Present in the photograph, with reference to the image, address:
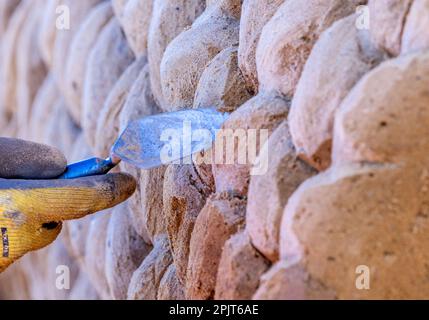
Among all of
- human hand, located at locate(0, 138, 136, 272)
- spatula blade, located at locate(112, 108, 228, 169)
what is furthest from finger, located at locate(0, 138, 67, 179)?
spatula blade, located at locate(112, 108, 228, 169)

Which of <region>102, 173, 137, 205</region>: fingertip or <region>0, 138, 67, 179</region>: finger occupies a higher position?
<region>0, 138, 67, 179</region>: finger

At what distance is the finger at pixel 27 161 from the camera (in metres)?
0.94

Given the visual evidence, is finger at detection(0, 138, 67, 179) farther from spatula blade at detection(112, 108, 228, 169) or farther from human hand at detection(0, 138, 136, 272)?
spatula blade at detection(112, 108, 228, 169)

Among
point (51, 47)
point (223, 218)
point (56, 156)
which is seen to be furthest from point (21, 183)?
point (51, 47)

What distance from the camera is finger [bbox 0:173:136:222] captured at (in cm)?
88

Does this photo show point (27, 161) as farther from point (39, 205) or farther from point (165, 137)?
point (165, 137)

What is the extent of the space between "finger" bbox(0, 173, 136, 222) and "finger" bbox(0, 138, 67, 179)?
4 cm

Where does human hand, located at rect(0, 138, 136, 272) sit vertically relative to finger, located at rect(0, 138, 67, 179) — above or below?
below

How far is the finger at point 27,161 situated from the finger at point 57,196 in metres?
0.04

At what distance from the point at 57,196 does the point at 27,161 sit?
2.9 inches

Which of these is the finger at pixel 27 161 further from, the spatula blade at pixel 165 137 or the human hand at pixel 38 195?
the spatula blade at pixel 165 137

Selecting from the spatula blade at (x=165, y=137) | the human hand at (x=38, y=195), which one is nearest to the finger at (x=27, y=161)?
the human hand at (x=38, y=195)

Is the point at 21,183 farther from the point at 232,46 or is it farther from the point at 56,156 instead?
the point at 232,46

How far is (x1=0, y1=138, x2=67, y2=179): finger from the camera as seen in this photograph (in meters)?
0.94
